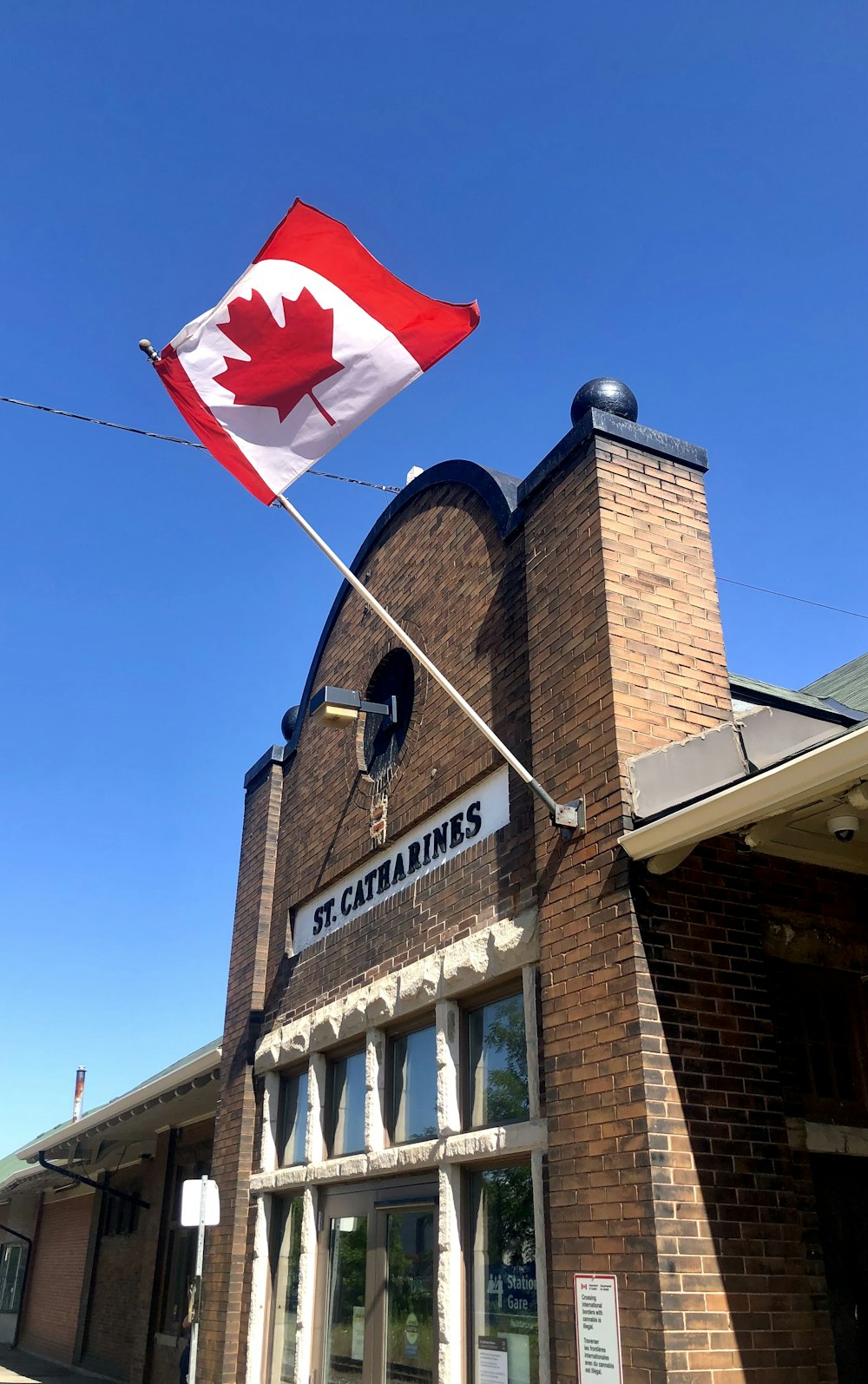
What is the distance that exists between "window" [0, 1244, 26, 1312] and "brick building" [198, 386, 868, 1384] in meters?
19.7

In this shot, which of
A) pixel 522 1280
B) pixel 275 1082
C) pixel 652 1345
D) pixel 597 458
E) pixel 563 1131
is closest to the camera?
pixel 652 1345

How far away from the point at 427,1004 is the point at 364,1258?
78.8 inches

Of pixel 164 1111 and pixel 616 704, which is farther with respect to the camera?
pixel 164 1111

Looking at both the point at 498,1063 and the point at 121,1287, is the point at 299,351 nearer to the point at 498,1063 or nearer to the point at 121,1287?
the point at 498,1063

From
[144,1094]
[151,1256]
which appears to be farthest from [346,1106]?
[151,1256]

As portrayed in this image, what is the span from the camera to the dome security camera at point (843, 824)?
5066mm

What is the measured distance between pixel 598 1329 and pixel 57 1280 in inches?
827

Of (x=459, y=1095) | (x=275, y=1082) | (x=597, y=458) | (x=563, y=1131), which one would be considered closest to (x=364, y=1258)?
(x=459, y=1095)

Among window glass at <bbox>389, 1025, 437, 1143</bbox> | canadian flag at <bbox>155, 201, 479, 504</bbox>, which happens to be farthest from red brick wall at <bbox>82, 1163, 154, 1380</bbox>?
canadian flag at <bbox>155, 201, 479, 504</bbox>

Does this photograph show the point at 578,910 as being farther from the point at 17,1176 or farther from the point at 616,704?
the point at 17,1176

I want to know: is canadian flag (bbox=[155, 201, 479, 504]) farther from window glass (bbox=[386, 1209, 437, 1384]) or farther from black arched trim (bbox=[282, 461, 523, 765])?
window glass (bbox=[386, 1209, 437, 1384])

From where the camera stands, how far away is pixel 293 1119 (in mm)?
9914

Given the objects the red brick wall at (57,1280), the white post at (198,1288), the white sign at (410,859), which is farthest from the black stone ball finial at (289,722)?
the red brick wall at (57,1280)

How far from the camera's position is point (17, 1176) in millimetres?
22031
